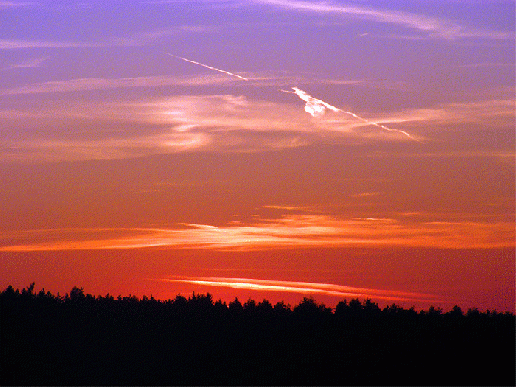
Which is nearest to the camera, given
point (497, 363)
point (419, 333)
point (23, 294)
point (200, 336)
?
point (497, 363)

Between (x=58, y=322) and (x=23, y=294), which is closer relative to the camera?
(x=58, y=322)

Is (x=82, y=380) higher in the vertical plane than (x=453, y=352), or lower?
lower

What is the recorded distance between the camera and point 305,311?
143 meters

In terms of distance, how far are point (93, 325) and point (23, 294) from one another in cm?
3552

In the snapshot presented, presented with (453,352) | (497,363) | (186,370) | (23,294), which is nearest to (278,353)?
(186,370)

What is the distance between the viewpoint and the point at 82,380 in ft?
332

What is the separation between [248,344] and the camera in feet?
378

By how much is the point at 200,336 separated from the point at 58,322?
30.0 meters

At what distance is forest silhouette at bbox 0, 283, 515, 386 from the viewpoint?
281ft

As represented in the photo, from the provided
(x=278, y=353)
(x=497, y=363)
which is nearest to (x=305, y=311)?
(x=278, y=353)

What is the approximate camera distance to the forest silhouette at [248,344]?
85.6 m

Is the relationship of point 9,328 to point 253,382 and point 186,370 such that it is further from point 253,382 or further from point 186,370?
point 253,382

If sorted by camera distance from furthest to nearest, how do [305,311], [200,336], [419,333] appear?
[305,311] < [200,336] < [419,333]

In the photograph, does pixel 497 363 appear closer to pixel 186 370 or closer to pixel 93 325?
pixel 186 370
